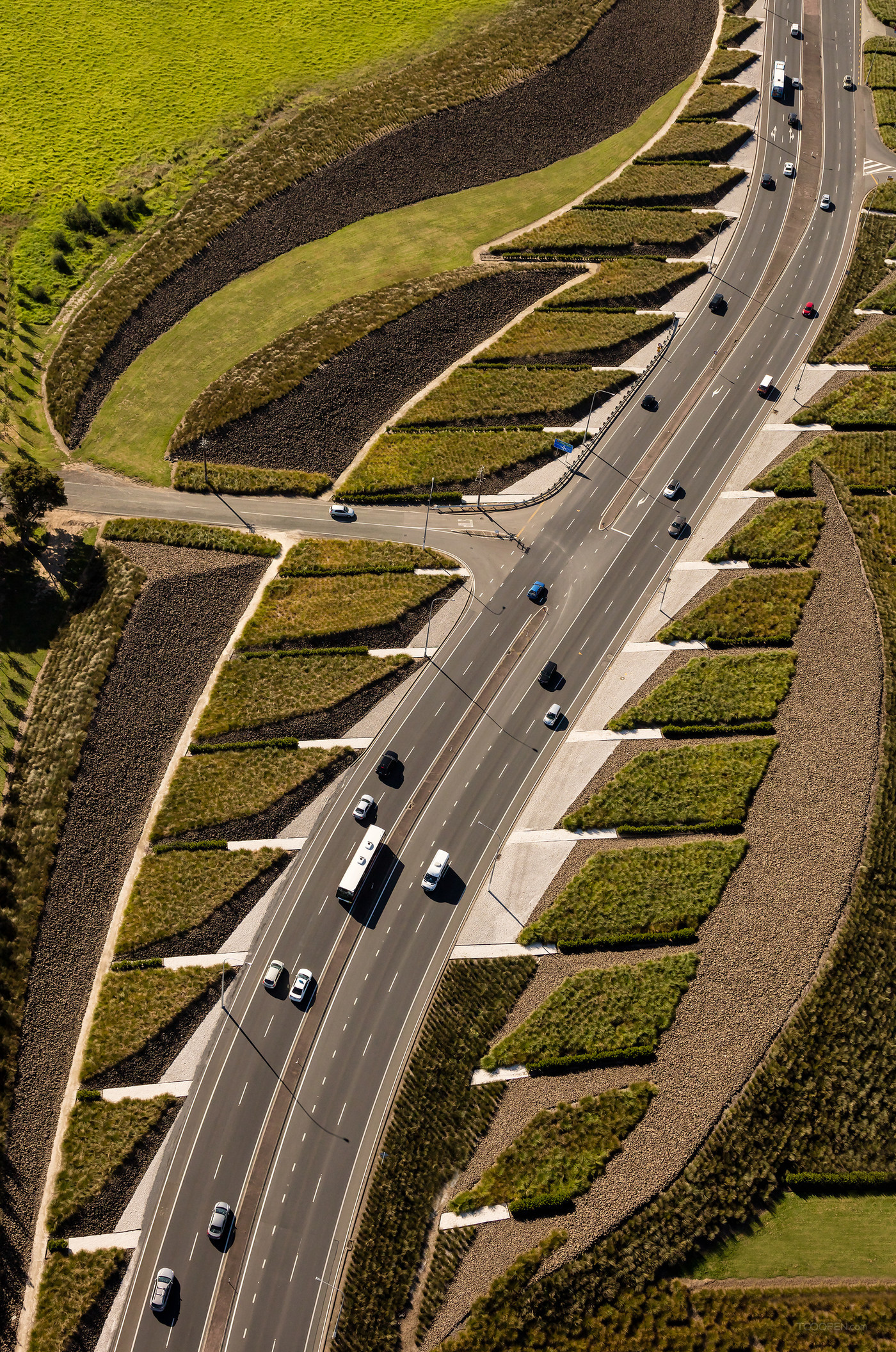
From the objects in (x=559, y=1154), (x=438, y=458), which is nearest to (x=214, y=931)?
(x=559, y=1154)

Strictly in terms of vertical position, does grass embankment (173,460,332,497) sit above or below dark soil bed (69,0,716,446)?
below

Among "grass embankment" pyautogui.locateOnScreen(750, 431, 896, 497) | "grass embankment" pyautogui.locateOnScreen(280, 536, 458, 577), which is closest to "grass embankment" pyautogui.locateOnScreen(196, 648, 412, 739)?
"grass embankment" pyautogui.locateOnScreen(280, 536, 458, 577)

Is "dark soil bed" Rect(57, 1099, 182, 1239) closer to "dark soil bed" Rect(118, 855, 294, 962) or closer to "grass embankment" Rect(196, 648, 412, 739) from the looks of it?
"dark soil bed" Rect(118, 855, 294, 962)

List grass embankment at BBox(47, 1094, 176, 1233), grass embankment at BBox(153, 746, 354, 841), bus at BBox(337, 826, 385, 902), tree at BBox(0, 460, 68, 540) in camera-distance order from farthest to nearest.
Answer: tree at BBox(0, 460, 68, 540) < grass embankment at BBox(153, 746, 354, 841) < bus at BBox(337, 826, 385, 902) < grass embankment at BBox(47, 1094, 176, 1233)

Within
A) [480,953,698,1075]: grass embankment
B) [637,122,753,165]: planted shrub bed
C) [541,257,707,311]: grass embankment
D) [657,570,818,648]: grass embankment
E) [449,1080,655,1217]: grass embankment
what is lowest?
[449,1080,655,1217]: grass embankment

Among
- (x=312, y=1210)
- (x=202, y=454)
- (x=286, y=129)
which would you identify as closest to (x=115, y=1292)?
(x=312, y=1210)
